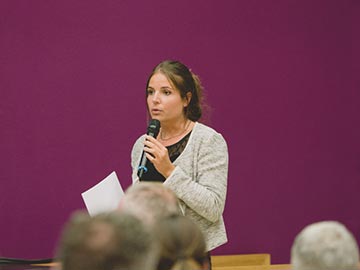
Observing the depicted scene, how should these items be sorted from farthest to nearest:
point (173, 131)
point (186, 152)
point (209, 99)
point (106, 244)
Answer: point (209, 99)
point (173, 131)
point (186, 152)
point (106, 244)

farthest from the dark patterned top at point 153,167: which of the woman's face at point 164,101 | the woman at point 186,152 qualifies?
the woman's face at point 164,101

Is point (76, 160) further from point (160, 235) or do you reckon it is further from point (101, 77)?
point (160, 235)

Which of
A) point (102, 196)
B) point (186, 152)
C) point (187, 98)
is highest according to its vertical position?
point (187, 98)

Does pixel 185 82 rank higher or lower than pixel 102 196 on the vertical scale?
higher

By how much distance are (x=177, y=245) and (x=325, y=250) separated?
329 millimetres

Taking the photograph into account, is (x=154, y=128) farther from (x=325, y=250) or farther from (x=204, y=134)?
(x=325, y=250)

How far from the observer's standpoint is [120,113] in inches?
176

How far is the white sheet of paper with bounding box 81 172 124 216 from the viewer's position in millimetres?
2998

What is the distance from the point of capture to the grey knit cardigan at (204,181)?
2.84 metres

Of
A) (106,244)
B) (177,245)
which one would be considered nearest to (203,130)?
(177,245)

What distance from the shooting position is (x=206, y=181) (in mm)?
2924

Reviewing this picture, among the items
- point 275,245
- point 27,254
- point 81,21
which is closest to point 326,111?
point 275,245

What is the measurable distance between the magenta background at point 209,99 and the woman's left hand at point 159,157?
60.9 inches

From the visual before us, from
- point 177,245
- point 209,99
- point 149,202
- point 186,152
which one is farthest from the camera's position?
point 209,99
